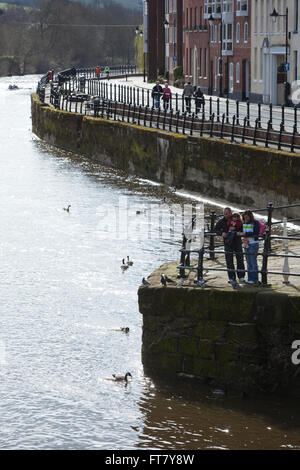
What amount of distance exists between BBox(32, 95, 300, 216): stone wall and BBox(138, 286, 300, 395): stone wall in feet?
46.5

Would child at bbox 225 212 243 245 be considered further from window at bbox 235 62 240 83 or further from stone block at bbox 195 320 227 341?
window at bbox 235 62 240 83

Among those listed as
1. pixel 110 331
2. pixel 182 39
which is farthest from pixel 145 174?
pixel 182 39

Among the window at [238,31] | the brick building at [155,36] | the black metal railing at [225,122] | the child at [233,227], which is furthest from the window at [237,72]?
the child at [233,227]

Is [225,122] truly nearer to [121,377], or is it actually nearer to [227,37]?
[121,377]

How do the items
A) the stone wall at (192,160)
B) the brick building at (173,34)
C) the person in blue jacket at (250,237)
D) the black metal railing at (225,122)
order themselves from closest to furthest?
1. the person in blue jacket at (250,237)
2. the stone wall at (192,160)
3. the black metal railing at (225,122)
4. the brick building at (173,34)

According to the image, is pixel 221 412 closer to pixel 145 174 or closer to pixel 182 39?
pixel 145 174

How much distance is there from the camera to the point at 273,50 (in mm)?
61781

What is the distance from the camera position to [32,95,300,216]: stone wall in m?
31.4

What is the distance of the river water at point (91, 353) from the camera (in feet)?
51.1

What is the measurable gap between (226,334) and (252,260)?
1.15m

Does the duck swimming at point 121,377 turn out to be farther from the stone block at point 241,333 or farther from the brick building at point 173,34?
the brick building at point 173,34

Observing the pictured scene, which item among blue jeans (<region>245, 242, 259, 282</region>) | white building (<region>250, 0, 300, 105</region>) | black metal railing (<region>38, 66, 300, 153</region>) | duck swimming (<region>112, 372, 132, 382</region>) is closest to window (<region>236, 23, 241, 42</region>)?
white building (<region>250, 0, 300, 105</region>)

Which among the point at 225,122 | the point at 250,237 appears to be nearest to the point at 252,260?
the point at 250,237

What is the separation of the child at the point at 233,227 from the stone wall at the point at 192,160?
13434 millimetres
